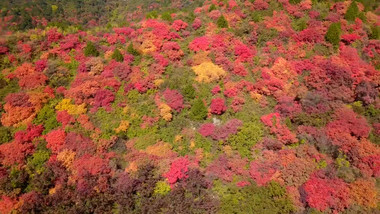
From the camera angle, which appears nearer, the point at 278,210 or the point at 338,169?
the point at 278,210

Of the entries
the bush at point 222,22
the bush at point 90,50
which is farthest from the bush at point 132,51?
the bush at point 222,22

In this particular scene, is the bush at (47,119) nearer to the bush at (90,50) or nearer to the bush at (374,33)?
the bush at (90,50)

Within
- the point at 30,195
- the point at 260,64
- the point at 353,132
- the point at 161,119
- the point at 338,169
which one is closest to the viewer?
the point at 30,195

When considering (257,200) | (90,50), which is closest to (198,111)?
(257,200)

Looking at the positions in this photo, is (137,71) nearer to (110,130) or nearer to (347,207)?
(110,130)

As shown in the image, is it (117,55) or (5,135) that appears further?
(117,55)

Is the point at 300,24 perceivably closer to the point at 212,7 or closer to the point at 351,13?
the point at 351,13

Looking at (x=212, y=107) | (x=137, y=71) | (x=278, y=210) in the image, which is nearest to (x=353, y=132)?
(x=278, y=210)
